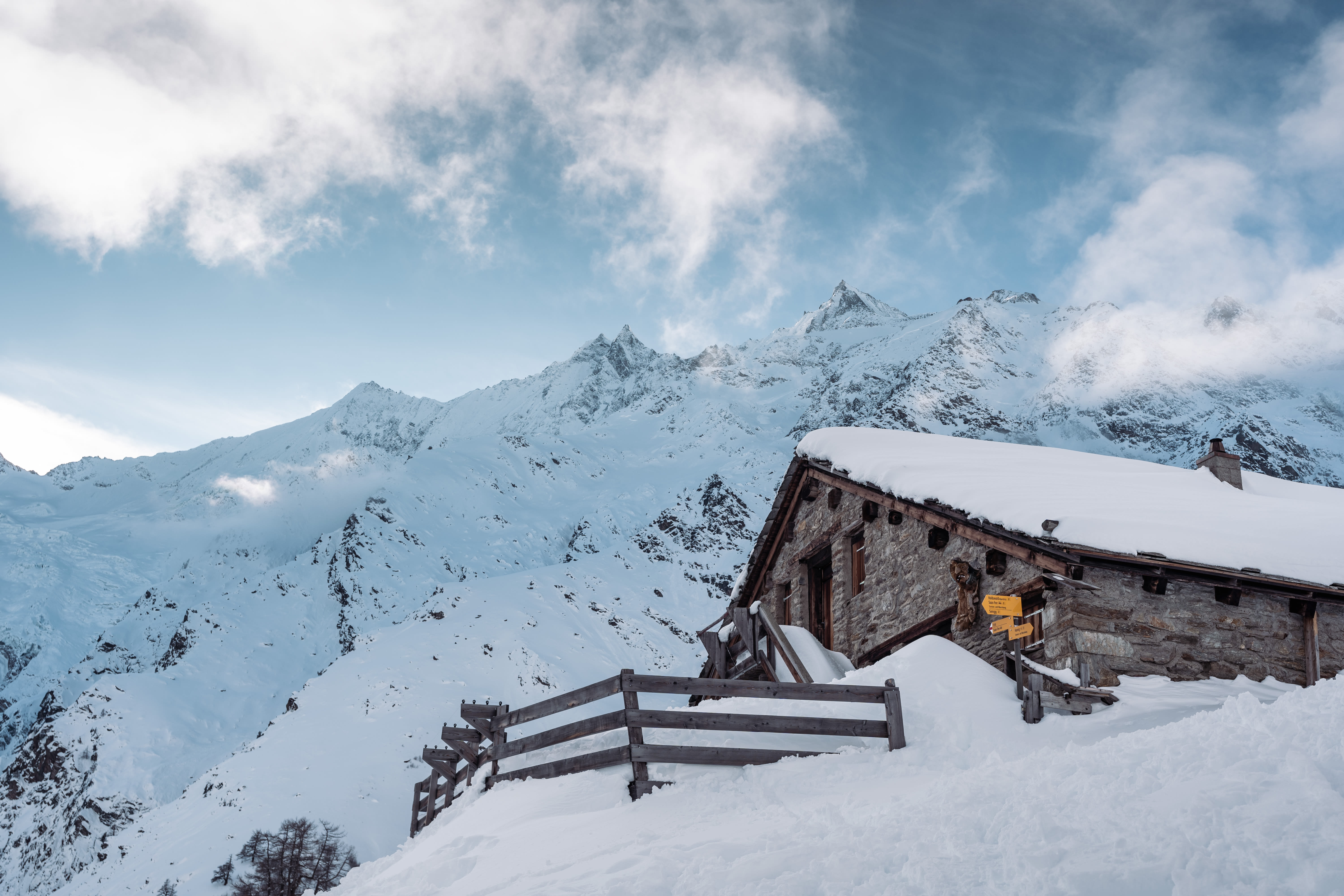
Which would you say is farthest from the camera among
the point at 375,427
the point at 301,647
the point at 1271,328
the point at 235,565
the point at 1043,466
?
the point at 375,427

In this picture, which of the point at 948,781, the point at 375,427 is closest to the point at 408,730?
the point at 948,781

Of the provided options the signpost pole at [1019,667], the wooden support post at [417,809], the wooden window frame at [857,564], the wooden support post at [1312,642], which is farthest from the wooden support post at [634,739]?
the wooden support post at [417,809]

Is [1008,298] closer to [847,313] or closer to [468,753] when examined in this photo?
[847,313]

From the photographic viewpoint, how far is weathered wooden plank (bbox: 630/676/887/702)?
746 centimetres

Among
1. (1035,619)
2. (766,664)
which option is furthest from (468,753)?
(1035,619)

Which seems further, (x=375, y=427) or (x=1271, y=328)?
(x=375, y=427)

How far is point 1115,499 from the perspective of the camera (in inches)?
464

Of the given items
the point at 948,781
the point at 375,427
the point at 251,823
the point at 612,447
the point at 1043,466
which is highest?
the point at 375,427

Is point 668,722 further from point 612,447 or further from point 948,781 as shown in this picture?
point 612,447

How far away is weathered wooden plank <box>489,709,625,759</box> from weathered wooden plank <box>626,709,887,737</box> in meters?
0.17

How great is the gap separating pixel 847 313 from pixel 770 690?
536ft

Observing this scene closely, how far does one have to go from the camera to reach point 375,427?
615 ft

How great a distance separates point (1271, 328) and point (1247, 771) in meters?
132

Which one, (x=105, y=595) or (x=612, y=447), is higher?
(x=612, y=447)
